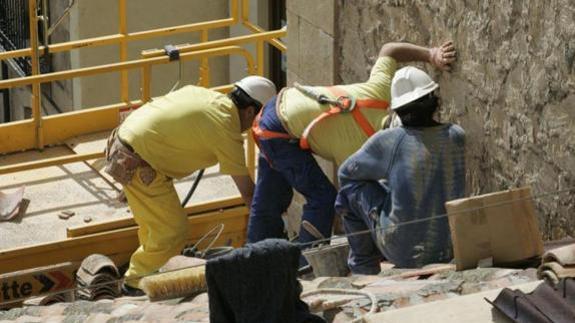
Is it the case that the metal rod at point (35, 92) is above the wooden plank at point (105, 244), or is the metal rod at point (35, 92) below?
above

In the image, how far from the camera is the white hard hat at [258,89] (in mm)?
10586

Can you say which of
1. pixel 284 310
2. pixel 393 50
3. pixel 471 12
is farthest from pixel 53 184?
pixel 284 310

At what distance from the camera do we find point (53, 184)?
1266 cm

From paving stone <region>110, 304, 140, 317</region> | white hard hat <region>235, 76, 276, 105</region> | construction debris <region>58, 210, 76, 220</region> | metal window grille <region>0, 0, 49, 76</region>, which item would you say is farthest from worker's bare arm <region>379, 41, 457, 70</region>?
metal window grille <region>0, 0, 49, 76</region>

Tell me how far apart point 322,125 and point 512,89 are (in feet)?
4.39

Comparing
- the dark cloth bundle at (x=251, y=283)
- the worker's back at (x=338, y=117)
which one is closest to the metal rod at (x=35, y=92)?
the worker's back at (x=338, y=117)

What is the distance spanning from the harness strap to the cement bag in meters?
1.74

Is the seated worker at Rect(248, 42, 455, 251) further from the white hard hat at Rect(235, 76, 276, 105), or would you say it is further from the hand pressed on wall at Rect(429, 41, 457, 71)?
the white hard hat at Rect(235, 76, 276, 105)

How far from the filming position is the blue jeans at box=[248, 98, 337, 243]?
10.1m

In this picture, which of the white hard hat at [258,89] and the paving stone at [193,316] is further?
the white hard hat at [258,89]

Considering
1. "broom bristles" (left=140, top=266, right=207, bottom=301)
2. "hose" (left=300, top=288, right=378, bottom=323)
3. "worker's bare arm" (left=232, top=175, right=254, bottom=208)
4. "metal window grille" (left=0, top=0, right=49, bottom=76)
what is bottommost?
"metal window grille" (left=0, top=0, right=49, bottom=76)

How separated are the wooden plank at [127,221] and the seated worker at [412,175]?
2.98 metres

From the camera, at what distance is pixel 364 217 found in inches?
359

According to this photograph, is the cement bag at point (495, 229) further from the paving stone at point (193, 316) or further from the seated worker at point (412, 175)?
the paving stone at point (193, 316)
